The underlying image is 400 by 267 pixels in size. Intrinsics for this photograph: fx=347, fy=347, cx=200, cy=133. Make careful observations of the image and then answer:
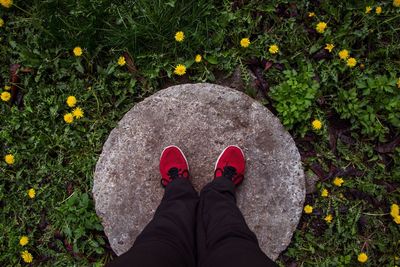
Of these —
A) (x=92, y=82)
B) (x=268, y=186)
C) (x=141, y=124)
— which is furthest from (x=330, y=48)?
(x=92, y=82)

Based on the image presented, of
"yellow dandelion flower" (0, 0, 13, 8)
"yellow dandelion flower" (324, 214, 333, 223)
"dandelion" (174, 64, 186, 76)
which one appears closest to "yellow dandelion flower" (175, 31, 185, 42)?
"dandelion" (174, 64, 186, 76)

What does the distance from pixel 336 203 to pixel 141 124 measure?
149 centimetres

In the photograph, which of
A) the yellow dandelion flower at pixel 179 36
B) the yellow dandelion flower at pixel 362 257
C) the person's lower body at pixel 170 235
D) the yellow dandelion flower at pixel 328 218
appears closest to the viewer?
the person's lower body at pixel 170 235

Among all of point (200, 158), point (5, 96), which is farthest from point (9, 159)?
point (200, 158)

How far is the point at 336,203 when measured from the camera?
2.41m

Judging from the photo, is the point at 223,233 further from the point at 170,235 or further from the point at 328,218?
the point at 328,218

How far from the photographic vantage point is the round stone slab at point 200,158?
94.0 inches

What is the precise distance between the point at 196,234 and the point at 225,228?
0.26 meters

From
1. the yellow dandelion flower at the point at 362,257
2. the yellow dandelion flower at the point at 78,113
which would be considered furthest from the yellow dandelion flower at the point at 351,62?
the yellow dandelion flower at the point at 78,113

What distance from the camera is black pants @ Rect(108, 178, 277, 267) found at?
5.63 feet

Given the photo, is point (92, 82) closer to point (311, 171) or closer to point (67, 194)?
point (67, 194)

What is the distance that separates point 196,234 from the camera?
2160 mm

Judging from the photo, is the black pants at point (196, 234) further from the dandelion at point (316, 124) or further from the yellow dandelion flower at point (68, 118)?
the yellow dandelion flower at point (68, 118)

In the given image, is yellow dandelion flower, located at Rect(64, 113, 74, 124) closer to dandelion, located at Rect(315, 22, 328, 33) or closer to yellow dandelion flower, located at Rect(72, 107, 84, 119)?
yellow dandelion flower, located at Rect(72, 107, 84, 119)
